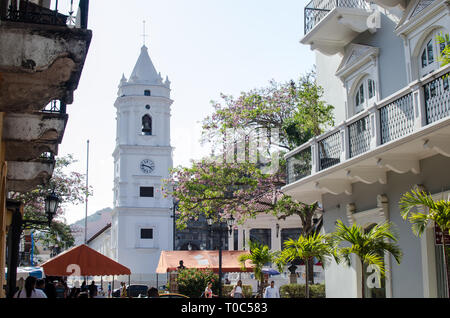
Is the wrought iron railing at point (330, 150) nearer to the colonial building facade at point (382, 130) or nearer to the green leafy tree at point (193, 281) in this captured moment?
the colonial building facade at point (382, 130)

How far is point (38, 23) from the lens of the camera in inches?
288

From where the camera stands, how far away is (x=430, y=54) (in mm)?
14289

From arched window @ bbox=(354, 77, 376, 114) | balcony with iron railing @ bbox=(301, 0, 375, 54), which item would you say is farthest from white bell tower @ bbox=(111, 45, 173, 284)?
arched window @ bbox=(354, 77, 376, 114)

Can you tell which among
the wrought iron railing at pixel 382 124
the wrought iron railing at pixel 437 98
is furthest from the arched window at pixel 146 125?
the wrought iron railing at pixel 437 98

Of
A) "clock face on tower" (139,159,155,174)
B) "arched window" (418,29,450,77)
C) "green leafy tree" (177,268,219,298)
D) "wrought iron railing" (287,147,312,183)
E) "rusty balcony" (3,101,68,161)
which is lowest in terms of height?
"green leafy tree" (177,268,219,298)

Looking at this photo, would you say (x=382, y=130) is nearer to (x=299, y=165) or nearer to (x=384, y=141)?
(x=384, y=141)

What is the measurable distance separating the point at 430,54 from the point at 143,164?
5999 centimetres

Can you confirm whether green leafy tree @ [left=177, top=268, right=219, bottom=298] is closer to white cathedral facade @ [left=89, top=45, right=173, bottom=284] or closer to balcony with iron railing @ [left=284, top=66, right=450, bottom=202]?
balcony with iron railing @ [left=284, top=66, right=450, bottom=202]

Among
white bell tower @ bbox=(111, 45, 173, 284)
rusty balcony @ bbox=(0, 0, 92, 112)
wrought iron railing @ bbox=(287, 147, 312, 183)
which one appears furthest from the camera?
white bell tower @ bbox=(111, 45, 173, 284)

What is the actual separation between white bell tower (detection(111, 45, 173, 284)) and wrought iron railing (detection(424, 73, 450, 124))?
59517mm

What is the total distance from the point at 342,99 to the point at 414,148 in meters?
5.92

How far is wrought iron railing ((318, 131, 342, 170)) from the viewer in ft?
53.4
